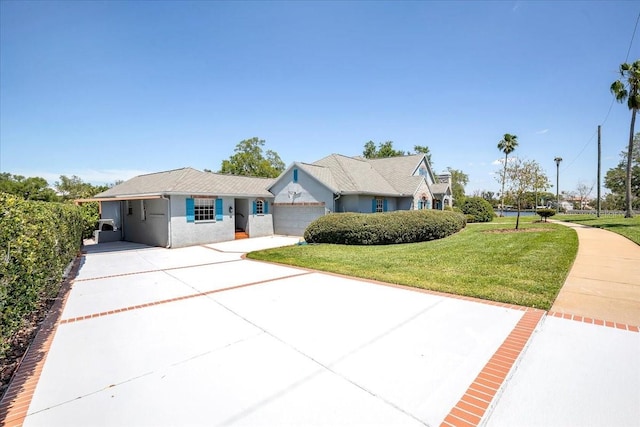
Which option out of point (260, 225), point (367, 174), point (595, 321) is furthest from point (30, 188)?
point (595, 321)

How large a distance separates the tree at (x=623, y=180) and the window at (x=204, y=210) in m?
65.5

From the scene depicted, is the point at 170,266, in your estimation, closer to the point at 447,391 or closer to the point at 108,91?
the point at 447,391

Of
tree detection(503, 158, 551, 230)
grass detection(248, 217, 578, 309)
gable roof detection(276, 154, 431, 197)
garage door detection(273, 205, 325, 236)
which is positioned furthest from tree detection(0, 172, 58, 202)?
tree detection(503, 158, 551, 230)

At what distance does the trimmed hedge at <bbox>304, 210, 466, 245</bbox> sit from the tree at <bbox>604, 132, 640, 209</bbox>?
55780mm

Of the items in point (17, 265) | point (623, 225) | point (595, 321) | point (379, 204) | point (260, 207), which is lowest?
point (595, 321)

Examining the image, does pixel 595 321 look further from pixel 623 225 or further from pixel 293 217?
pixel 623 225

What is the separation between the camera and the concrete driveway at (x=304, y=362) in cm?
308

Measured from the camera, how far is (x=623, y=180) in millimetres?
55094

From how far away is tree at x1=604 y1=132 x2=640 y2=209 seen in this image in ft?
167

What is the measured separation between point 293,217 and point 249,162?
3597cm

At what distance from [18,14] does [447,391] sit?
634 inches

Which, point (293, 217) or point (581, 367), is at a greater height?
point (293, 217)

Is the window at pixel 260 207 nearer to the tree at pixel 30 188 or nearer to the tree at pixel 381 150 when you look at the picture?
the tree at pixel 381 150

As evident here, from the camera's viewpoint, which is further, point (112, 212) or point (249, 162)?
point (249, 162)
